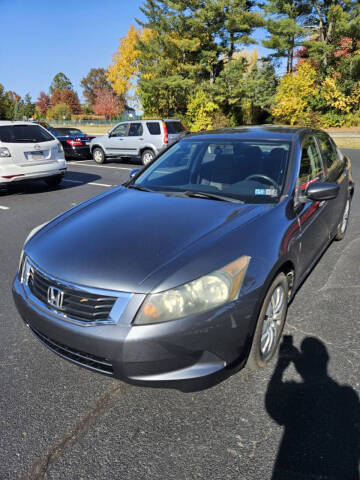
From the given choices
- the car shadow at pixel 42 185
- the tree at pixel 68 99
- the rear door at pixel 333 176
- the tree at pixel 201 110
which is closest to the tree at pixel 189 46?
the tree at pixel 201 110

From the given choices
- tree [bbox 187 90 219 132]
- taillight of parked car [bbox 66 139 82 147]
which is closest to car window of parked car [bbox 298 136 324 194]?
taillight of parked car [bbox 66 139 82 147]

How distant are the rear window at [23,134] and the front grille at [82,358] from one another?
7.20m

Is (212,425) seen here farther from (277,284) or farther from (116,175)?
(116,175)

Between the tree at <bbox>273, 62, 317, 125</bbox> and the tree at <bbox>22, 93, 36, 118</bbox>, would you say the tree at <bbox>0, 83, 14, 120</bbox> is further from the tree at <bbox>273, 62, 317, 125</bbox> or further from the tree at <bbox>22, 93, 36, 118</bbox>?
the tree at <bbox>273, 62, 317, 125</bbox>

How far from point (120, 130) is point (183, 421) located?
1329cm

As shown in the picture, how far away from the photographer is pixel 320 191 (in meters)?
2.93

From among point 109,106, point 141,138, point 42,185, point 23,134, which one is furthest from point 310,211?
point 109,106

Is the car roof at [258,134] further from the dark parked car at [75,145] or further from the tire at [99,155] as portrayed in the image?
the dark parked car at [75,145]

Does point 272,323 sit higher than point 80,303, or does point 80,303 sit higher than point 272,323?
point 80,303

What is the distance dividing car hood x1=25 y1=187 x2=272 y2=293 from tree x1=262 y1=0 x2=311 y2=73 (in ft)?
110

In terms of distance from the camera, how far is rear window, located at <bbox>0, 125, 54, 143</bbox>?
8.21 meters

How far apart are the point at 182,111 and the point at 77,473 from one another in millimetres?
34671

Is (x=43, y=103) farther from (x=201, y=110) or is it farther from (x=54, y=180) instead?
(x=54, y=180)

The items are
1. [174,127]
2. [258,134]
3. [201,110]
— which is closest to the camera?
[258,134]
